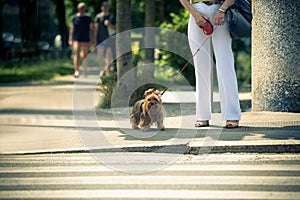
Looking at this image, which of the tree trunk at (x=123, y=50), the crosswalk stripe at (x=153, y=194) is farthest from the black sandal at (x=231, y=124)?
the tree trunk at (x=123, y=50)

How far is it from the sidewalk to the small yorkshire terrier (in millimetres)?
113

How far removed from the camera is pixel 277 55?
404 inches

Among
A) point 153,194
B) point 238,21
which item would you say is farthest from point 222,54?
point 153,194

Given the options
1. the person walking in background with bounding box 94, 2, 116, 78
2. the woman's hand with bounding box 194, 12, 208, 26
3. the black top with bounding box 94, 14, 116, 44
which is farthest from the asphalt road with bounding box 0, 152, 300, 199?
the black top with bounding box 94, 14, 116, 44

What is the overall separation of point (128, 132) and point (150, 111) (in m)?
0.52

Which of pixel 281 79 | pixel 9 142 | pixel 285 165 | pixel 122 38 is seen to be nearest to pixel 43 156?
pixel 9 142

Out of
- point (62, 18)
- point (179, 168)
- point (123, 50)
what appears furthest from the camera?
point (62, 18)

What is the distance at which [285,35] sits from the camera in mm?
10219

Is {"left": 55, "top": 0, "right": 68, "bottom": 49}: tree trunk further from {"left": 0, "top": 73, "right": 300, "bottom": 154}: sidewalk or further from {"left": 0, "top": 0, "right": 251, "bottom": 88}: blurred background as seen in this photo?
{"left": 0, "top": 73, "right": 300, "bottom": 154}: sidewalk

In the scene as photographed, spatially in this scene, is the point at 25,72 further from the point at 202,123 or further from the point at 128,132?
the point at 202,123

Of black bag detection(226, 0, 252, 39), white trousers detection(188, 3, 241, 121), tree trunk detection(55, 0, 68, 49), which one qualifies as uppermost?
black bag detection(226, 0, 252, 39)

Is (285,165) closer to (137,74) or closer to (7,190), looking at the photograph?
(7,190)

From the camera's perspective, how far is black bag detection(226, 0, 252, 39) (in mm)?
8805

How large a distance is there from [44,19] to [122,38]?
196 feet
